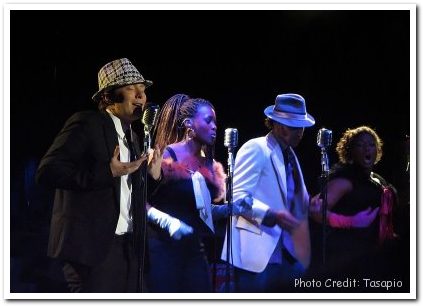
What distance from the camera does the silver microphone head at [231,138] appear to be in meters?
4.34

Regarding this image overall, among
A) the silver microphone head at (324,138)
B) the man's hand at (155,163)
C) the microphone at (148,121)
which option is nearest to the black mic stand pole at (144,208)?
the microphone at (148,121)

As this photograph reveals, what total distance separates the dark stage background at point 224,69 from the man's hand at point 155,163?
1.31 ft

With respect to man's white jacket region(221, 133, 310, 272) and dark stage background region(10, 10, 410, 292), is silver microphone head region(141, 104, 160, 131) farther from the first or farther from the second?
man's white jacket region(221, 133, 310, 272)

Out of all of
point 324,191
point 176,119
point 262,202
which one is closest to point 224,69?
point 176,119

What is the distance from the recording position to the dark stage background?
4.39m

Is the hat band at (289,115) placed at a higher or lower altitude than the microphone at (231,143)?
higher

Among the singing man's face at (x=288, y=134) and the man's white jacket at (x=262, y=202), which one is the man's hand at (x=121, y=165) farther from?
the singing man's face at (x=288, y=134)

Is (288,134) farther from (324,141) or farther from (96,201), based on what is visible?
(96,201)

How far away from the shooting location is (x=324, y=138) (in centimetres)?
444

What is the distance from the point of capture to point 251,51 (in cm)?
449

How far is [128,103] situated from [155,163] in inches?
17.6

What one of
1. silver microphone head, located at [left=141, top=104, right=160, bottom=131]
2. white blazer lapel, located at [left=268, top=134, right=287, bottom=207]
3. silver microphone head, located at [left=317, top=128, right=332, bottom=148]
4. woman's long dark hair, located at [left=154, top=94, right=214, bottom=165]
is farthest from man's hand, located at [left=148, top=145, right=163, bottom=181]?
silver microphone head, located at [left=317, top=128, right=332, bottom=148]
